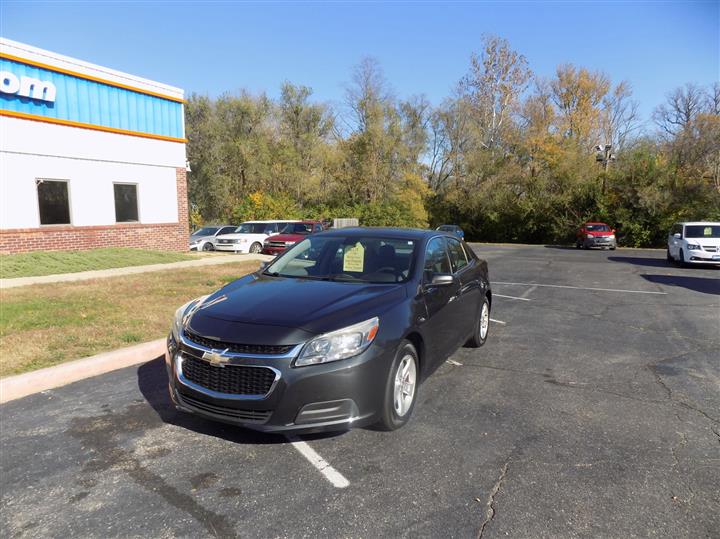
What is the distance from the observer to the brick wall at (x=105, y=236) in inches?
507

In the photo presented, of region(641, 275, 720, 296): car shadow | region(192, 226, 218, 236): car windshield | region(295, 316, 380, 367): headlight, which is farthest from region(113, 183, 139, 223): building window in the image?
region(641, 275, 720, 296): car shadow

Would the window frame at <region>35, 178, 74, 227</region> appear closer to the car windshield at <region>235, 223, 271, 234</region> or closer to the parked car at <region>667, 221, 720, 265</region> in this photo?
the car windshield at <region>235, 223, 271, 234</region>

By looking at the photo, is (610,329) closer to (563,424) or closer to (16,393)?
(563,424)

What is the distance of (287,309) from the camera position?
353 cm

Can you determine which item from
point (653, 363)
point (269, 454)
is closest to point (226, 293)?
point (269, 454)

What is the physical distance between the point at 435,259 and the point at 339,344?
190cm

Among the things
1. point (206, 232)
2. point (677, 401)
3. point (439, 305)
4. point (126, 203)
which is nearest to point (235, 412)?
point (439, 305)

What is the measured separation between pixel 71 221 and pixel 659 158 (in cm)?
3445

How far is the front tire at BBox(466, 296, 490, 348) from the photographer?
5.85 meters

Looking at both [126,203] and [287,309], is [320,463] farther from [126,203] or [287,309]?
[126,203]

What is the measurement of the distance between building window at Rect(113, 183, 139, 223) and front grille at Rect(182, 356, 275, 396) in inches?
557

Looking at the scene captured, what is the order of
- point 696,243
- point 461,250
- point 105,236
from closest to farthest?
1. point 461,250
2. point 105,236
3. point 696,243

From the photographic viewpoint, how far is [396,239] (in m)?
4.74

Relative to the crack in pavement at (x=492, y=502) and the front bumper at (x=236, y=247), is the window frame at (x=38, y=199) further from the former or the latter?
the crack in pavement at (x=492, y=502)
